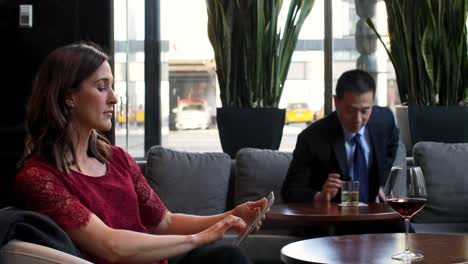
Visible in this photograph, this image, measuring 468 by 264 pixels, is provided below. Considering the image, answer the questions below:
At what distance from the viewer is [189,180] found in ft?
15.6

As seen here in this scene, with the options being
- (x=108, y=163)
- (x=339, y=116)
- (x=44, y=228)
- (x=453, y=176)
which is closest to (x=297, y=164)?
(x=339, y=116)

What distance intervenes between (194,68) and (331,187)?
2695 millimetres

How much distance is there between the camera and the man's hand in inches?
144

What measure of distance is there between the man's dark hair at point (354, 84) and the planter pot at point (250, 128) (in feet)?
4.44

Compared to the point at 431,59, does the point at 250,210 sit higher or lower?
lower

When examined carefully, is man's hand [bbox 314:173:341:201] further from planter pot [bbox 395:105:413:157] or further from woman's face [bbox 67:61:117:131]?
planter pot [bbox 395:105:413:157]

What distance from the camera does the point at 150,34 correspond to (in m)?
6.16

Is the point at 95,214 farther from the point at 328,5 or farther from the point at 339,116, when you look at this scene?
the point at 328,5

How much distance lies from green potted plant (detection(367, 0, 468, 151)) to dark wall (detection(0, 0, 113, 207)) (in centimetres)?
185

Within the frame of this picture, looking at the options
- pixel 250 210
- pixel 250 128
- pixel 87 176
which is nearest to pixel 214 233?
pixel 250 210

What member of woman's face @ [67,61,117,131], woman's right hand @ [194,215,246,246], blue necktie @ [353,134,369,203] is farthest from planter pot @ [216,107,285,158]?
woman's right hand @ [194,215,246,246]

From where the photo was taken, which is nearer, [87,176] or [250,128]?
[87,176]

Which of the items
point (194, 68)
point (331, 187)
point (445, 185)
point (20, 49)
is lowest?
point (445, 185)

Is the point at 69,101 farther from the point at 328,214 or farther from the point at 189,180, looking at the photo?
the point at 189,180
